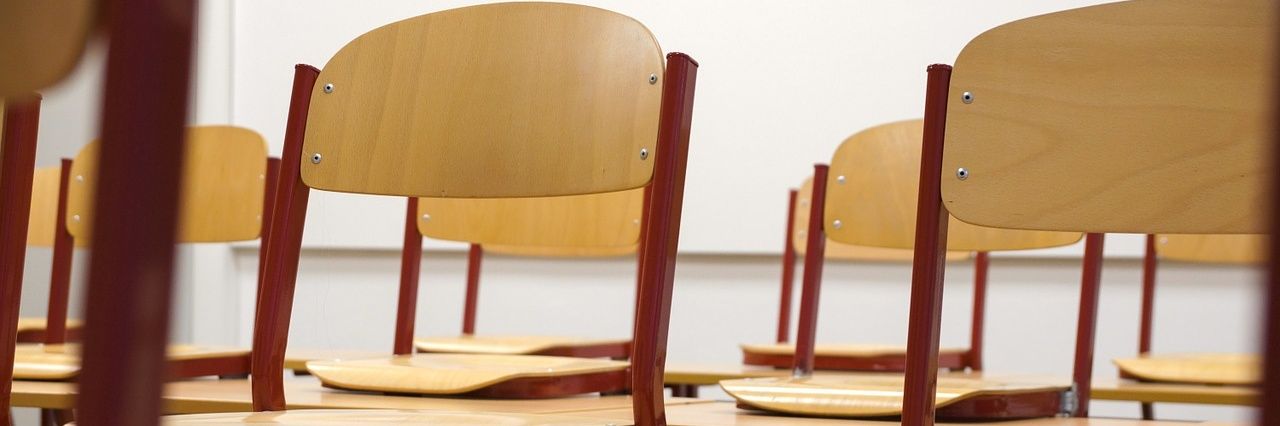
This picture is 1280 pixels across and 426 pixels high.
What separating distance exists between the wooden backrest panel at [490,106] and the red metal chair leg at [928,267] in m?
0.25

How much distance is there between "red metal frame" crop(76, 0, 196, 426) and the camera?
32 centimetres

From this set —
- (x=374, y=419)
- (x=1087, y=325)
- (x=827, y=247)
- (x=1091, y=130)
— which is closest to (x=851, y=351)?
(x=827, y=247)

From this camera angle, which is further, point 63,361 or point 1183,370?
point 1183,370

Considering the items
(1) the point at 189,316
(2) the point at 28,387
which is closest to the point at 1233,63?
(2) the point at 28,387

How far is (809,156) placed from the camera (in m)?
3.79

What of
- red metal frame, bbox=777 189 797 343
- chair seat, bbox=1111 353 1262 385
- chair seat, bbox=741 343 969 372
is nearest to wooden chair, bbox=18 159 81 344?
chair seat, bbox=741 343 969 372

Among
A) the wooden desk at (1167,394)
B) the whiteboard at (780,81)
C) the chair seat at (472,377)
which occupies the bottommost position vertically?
Answer: the chair seat at (472,377)

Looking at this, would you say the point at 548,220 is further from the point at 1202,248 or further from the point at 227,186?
the point at 1202,248

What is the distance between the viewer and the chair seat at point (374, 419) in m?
0.94

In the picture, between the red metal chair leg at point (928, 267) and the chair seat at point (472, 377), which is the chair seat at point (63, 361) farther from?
the red metal chair leg at point (928, 267)

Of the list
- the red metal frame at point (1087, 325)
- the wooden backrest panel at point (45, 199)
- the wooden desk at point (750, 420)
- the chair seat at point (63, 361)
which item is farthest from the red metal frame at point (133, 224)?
the wooden backrest panel at point (45, 199)

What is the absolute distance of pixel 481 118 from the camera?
1.25m

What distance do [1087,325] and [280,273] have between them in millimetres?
1061

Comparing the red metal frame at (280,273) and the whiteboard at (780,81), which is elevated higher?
the whiteboard at (780,81)
